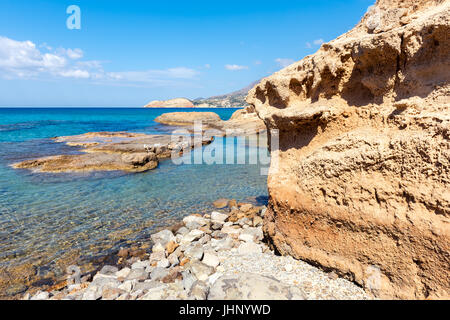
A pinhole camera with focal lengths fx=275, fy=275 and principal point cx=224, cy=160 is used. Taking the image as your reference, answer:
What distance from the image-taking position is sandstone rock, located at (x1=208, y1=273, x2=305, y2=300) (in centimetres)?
409

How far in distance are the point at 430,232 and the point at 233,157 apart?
55.5 feet

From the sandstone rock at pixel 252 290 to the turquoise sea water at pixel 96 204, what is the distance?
3985mm

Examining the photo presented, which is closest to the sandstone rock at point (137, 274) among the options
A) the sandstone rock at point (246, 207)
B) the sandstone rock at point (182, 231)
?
the sandstone rock at point (182, 231)

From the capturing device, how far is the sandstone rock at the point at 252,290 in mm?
4086

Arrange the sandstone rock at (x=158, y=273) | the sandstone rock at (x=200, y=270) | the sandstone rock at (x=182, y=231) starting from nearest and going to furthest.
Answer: the sandstone rock at (x=200, y=270) → the sandstone rock at (x=158, y=273) → the sandstone rock at (x=182, y=231)

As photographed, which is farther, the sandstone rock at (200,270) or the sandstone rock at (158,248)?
the sandstone rock at (158,248)

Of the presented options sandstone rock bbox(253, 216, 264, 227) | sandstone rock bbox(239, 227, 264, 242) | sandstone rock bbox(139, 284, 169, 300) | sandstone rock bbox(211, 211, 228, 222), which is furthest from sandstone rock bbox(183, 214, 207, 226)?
sandstone rock bbox(139, 284, 169, 300)

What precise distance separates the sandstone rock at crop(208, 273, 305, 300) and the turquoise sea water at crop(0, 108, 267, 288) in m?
3.98

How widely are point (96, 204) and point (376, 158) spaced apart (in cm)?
966

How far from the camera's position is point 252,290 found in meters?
4.16

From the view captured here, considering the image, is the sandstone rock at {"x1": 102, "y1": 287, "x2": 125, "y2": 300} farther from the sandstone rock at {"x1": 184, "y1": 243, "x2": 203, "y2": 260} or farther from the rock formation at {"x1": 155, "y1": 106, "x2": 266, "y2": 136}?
the rock formation at {"x1": 155, "y1": 106, "x2": 266, "y2": 136}

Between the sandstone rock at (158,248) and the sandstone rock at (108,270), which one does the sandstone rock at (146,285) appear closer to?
the sandstone rock at (108,270)

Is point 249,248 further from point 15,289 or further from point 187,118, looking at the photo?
point 187,118
